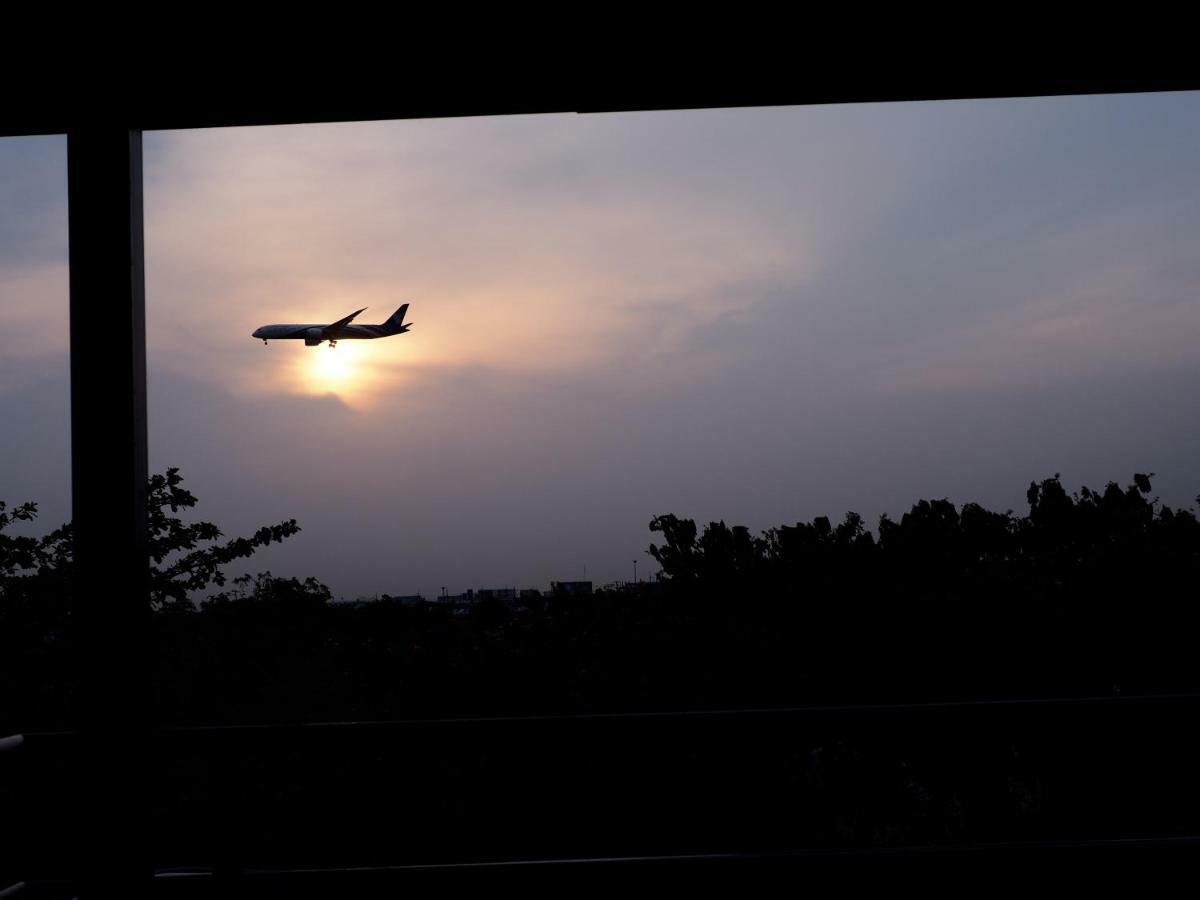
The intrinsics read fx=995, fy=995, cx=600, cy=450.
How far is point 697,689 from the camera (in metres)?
5.64

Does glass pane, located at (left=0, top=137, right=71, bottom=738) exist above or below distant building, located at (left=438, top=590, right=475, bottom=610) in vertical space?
above

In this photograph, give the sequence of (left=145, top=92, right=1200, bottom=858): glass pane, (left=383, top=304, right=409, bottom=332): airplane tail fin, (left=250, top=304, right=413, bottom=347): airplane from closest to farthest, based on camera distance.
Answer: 1. (left=145, top=92, right=1200, bottom=858): glass pane
2. (left=250, top=304, right=413, bottom=347): airplane
3. (left=383, top=304, right=409, bottom=332): airplane tail fin

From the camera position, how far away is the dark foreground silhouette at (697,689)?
205cm

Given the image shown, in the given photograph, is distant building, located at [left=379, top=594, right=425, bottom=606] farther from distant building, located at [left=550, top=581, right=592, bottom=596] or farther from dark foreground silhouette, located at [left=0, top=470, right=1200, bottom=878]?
distant building, located at [left=550, top=581, right=592, bottom=596]

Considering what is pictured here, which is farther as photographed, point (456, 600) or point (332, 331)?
point (332, 331)

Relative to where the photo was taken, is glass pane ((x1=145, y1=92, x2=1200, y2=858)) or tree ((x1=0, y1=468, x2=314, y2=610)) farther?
tree ((x1=0, y1=468, x2=314, y2=610))

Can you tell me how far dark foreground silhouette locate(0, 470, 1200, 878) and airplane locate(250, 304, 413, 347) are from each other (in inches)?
615

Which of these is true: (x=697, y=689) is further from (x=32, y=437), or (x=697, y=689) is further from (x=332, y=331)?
(x=332, y=331)

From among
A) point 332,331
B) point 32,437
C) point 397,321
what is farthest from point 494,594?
point 397,321

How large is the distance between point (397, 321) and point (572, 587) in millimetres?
31722

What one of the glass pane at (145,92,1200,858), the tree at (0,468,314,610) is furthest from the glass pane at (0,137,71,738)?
the glass pane at (145,92,1200,858)

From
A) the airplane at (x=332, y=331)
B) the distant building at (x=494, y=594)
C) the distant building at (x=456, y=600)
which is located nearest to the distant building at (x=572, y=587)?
the distant building at (x=494, y=594)

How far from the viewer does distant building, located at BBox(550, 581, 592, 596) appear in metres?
5.64

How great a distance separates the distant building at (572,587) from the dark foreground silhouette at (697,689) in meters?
0.06
